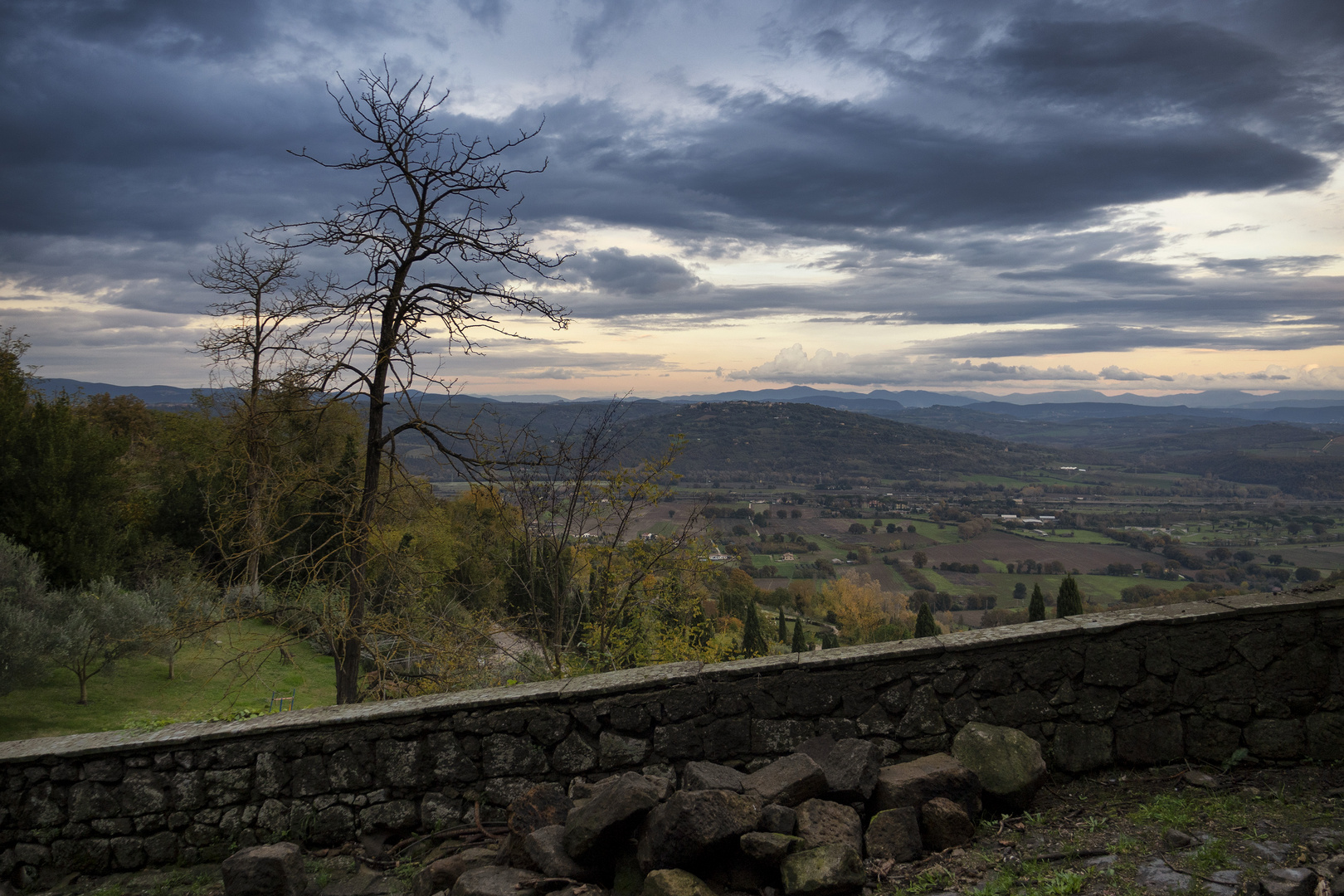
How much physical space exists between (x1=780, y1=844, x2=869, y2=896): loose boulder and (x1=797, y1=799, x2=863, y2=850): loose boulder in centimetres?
8

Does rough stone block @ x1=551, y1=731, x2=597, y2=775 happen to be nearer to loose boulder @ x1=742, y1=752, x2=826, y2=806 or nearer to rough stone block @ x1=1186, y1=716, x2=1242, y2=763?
loose boulder @ x1=742, y1=752, x2=826, y2=806

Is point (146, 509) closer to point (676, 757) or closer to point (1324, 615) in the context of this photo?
point (676, 757)

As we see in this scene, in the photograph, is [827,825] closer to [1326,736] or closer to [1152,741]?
[1152,741]

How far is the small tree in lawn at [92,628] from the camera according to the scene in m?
12.1

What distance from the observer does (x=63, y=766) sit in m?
4.37

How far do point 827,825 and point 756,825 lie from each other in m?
0.36

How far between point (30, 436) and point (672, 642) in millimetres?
18165

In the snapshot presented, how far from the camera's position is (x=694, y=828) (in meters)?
3.21

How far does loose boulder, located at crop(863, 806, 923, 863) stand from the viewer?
11.0 feet

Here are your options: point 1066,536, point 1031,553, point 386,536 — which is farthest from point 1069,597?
point 1066,536

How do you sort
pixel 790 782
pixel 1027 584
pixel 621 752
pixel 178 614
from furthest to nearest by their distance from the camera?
pixel 1027 584 → pixel 178 614 → pixel 621 752 → pixel 790 782

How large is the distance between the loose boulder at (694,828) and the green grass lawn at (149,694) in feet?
28.9

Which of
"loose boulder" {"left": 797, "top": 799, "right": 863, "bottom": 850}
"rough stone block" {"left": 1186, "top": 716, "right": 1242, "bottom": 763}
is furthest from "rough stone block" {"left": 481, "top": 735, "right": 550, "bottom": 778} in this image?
"rough stone block" {"left": 1186, "top": 716, "right": 1242, "bottom": 763}

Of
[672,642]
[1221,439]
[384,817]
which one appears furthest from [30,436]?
[1221,439]
